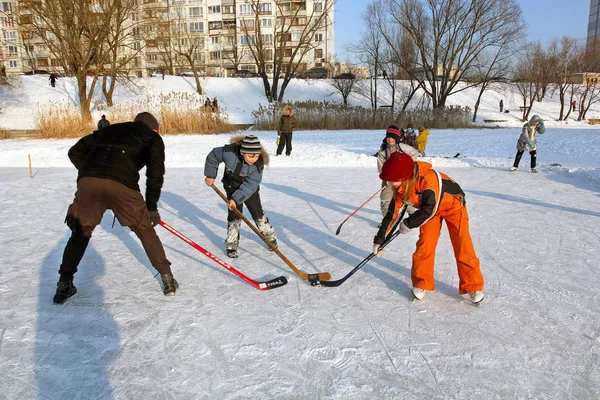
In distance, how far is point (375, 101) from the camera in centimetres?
3359

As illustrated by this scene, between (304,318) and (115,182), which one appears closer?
(115,182)

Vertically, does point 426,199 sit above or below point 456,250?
above

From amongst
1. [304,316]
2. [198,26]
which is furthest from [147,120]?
[198,26]

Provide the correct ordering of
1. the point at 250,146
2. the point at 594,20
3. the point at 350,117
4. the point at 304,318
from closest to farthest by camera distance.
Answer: the point at 304,318
the point at 250,146
the point at 350,117
the point at 594,20

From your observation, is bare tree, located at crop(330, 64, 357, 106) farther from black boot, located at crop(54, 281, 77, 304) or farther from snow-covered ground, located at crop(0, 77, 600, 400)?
black boot, located at crop(54, 281, 77, 304)

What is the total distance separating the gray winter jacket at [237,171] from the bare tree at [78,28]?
58.2 ft

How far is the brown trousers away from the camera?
2.90 m

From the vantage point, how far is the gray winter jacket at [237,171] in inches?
151

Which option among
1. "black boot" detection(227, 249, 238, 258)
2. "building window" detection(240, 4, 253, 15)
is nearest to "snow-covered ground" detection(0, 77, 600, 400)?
→ "black boot" detection(227, 249, 238, 258)

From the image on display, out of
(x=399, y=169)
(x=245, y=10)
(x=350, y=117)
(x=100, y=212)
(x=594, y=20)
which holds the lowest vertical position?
(x=100, y=212)

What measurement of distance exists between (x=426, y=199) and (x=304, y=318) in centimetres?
120

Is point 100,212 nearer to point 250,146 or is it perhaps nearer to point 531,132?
point 250,146

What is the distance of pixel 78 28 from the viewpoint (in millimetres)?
20672

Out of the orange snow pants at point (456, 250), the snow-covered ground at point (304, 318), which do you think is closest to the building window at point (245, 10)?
the snow-covered ground at point (304, 318)
